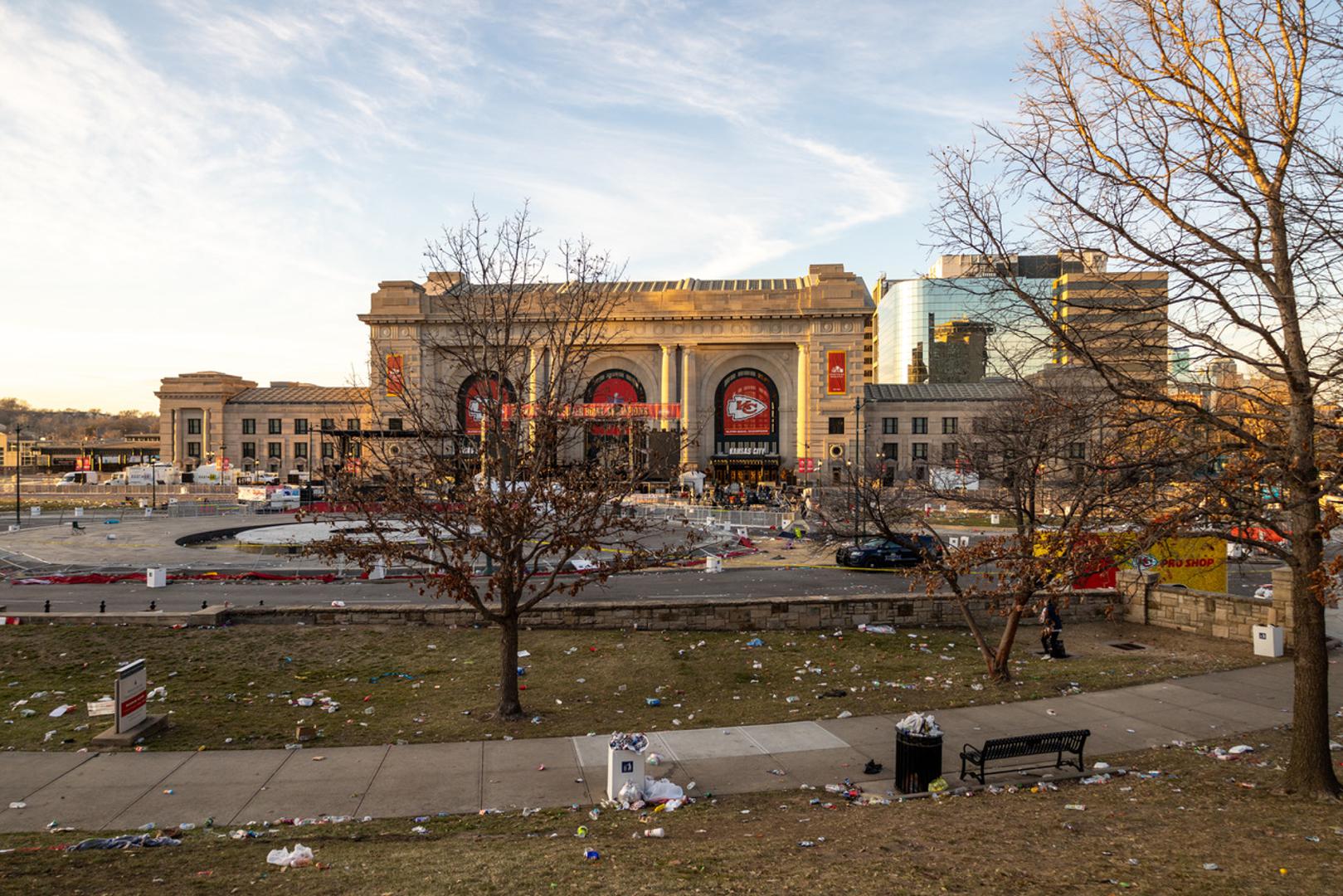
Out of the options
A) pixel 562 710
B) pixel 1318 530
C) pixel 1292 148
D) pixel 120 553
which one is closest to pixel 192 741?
pixel 562 710

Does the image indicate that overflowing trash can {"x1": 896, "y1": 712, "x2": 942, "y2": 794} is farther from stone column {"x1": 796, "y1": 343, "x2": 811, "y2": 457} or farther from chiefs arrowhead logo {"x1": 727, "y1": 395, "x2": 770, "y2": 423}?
chiefs arrowhead logo {"x1": 727, "y1": 395, "x2": 770, "y2": 423}

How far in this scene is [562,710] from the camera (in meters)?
13.0

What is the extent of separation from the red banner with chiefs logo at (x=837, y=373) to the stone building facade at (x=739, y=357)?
8cm

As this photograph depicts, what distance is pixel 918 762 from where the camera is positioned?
9398 millimetres

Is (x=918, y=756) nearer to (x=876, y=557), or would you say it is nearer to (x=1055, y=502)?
(x=1055, y=502)

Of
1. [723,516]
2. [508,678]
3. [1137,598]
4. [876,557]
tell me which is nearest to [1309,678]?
[508,678]

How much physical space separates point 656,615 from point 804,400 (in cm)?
6361

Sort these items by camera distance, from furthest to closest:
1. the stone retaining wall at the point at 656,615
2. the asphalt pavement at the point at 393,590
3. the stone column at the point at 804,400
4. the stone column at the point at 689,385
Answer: the stone column at the point at 689,385
the stone column at the point at 804,400
the asphalt pavement at the point at 393,590
the stone retaining wall at the point at 656,615

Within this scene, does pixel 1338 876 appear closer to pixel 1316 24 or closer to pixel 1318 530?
pixel 1318 530

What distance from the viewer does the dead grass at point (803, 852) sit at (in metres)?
6.67

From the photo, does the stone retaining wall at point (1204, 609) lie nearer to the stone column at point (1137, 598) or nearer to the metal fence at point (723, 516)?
the stone column at point (1137, 598)

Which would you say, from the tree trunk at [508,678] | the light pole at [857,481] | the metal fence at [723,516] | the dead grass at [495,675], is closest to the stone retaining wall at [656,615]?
the dead grass at [495,675]

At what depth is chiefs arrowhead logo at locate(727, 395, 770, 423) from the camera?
81.9m

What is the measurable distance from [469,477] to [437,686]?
4.13m
